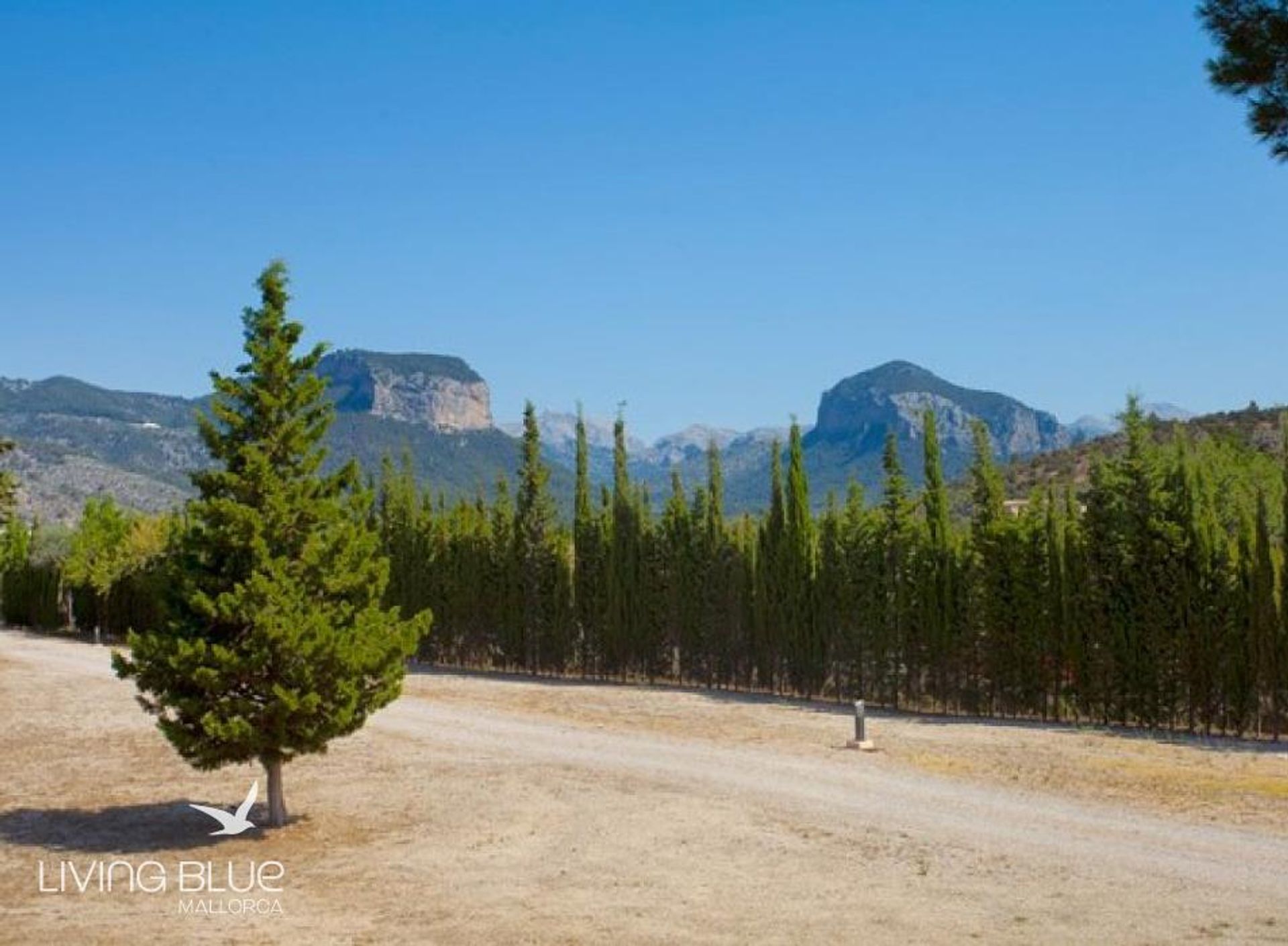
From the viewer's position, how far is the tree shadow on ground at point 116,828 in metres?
14.1

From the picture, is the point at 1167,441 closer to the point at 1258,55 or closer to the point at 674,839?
the point at 674,839

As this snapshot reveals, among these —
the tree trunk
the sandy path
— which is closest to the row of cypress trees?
the sandy path

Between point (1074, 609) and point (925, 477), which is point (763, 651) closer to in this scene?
point (925, 477)

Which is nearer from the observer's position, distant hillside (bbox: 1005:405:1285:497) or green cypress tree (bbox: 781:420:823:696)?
green cypress tree (bbox: 781:420:823:696)

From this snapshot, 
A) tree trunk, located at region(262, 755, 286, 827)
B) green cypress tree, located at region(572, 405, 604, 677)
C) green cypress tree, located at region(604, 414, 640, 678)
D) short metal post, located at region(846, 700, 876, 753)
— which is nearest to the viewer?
tree trunk, located at region(262, 755, 286, 827)

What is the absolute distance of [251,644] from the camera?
14031mm

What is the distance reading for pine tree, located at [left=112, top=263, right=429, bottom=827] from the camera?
45.7ft

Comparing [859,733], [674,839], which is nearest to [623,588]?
[859,733]

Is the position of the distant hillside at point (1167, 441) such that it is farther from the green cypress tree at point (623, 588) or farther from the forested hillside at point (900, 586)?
the green cypress tree at point (623, 588)

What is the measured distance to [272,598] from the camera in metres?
14.0

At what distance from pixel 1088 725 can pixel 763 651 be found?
10093mm

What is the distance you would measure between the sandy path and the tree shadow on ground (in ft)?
0.18

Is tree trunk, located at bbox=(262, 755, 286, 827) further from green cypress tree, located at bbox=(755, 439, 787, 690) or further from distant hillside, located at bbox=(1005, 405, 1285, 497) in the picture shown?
distant hillside, located at bbox=(1005, 405, 1285, 497)

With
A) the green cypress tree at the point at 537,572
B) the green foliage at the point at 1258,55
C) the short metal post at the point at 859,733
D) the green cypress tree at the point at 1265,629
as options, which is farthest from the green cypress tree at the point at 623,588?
the green foliage at the point at 1258,55
